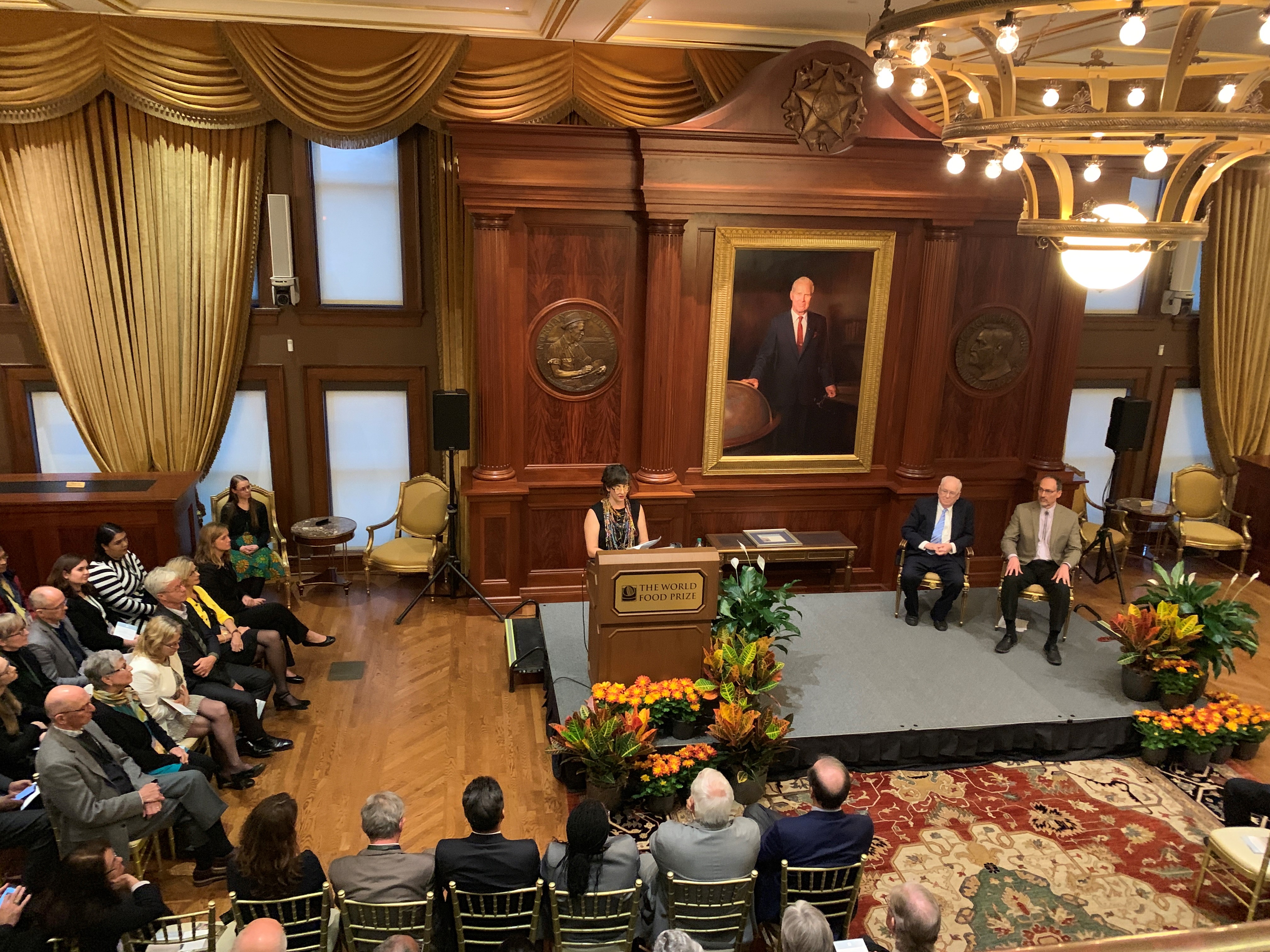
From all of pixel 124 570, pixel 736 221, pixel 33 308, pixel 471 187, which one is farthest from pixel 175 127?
pixel 736 221

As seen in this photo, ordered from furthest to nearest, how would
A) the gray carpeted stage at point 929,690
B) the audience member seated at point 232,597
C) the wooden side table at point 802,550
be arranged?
the wooden side table at point 802,550
the audience member seated at point 232,597
the gray carpeted stage at point 929,690

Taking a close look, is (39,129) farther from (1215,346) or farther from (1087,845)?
(1215,346)

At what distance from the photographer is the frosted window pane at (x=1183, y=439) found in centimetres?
898

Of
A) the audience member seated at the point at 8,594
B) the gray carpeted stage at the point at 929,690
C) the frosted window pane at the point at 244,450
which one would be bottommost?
the gray carpeted stage at the point at 929,690

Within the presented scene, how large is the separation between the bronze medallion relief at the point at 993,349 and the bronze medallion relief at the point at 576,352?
2.78m

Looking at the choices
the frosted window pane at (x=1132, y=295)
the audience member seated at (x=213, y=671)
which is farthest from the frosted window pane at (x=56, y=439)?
the frosted window pane at (x=1132, y=295)

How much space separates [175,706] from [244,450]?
330cm

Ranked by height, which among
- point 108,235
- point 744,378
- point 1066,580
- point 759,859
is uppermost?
point 108,235

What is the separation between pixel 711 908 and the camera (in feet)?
11.4

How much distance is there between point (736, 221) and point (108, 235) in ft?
14.7

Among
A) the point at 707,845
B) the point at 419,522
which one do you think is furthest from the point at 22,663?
the point at 419,522

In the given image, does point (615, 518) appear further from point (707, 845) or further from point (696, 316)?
point (707, 845)

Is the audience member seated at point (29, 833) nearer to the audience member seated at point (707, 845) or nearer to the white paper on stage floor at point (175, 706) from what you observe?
the white paper on stage floor at point (175, 706)

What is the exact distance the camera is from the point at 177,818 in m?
4.25
